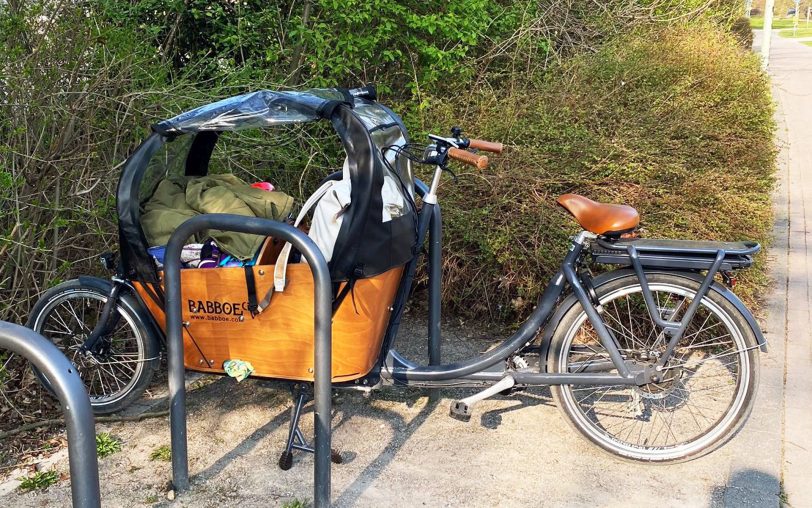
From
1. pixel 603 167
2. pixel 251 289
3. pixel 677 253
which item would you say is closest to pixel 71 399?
pixel 251 289

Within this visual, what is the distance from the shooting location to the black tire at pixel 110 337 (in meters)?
3.15

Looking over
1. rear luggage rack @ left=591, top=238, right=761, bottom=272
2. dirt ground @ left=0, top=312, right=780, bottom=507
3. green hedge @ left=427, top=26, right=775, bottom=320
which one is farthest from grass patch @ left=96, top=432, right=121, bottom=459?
rear luggage rack @ left=591, top=238, right=761, bottom=272

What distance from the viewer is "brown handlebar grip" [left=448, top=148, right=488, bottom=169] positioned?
283 cm

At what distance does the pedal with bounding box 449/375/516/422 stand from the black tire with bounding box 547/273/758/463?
198mm

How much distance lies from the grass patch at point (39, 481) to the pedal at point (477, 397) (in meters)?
1.73

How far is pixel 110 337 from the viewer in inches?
127

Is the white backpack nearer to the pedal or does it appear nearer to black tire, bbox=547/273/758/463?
the pedal

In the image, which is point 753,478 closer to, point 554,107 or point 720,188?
point 720,188

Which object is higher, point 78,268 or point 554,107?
point 554,107

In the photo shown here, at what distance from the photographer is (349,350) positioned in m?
2.79

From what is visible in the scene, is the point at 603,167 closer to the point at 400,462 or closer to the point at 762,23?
the point at 400,462

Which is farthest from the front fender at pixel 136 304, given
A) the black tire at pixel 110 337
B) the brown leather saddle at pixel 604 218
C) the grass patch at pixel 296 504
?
the brown leather saddle at pixel 604 218

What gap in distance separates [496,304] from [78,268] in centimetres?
245

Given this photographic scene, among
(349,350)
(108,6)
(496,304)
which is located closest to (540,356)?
(349,350)
